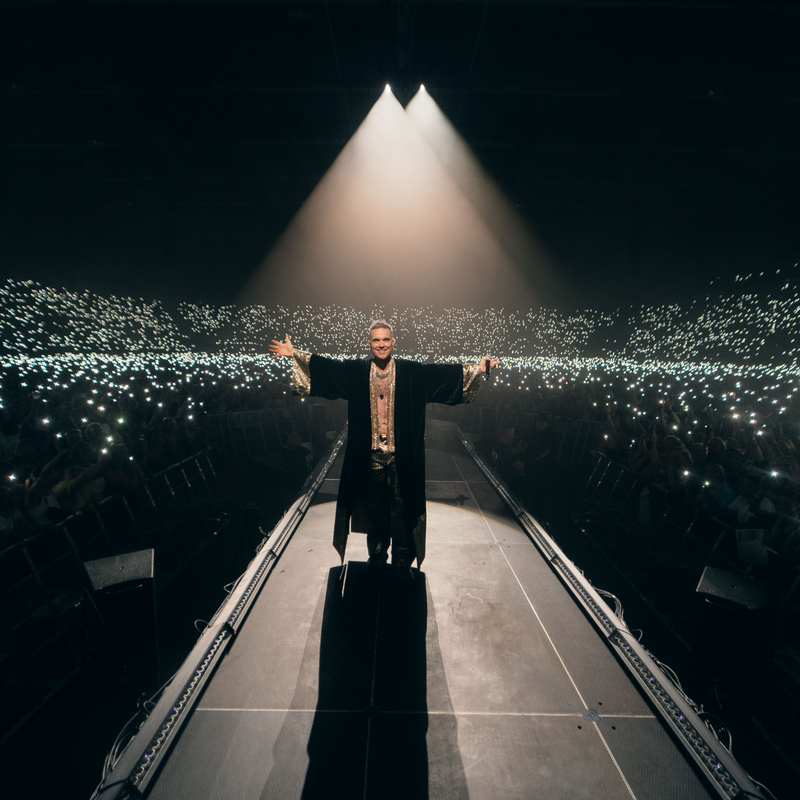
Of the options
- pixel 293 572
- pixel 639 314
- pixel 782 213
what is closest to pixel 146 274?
pixel 293 572

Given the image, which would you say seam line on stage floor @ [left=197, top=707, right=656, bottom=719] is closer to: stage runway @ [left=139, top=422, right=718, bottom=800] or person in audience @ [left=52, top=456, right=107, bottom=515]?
stage runway @ [left=139, top=422, right=718, bottom=800]

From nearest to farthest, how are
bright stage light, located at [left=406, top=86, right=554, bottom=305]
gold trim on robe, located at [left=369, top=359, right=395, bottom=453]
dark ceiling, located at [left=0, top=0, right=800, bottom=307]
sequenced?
gold trim on robe, located at [left=369, top=359, right=395, bottom=453] → dark ceiling, located at [left=0, top=0, right=800, bottom=307] → bright stage light, located at [left=406, top=86, right=554, bottom=305]

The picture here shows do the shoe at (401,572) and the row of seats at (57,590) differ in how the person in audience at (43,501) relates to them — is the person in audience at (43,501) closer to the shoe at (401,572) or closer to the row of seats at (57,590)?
the row of seats at (57,590)

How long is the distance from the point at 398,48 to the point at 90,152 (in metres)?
9.86

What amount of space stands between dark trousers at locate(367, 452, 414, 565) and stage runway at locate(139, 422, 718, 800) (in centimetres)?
30

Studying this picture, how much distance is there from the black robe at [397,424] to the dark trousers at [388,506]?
7cm

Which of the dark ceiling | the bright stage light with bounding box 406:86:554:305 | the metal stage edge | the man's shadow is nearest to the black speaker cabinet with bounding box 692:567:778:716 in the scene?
the man's shadow

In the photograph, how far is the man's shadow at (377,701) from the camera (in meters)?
1.68

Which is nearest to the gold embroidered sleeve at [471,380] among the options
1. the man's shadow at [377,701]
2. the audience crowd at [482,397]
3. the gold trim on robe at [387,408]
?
the gold trim on robe at [387,408]

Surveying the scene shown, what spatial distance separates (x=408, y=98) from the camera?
710cm

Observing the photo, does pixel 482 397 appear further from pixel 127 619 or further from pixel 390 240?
pixel 127 619

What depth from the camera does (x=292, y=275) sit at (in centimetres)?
1891

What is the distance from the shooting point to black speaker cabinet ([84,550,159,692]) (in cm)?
249

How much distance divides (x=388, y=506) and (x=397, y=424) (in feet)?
2.49
